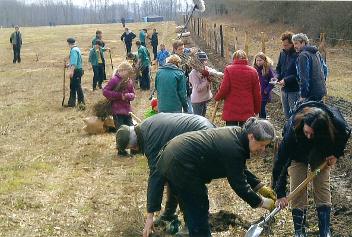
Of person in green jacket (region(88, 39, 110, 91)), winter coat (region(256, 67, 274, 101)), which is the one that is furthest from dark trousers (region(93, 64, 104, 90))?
winter coat (region(256, 67, 274, 101))

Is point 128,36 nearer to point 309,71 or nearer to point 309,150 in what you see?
point 309,71

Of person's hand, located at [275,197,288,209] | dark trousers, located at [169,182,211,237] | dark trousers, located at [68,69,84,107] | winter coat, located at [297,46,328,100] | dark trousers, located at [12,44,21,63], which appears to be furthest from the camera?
dark trousers, located at [12,44,21,63]

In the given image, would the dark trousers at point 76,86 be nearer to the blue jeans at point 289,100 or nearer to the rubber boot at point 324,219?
the blue jeans at point 289,100

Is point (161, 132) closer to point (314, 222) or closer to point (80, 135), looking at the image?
point (314, 222)

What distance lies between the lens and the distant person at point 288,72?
712 cm

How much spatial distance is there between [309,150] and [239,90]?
2389 mm

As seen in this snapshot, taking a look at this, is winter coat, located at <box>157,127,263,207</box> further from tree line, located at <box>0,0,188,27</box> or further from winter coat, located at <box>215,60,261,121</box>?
tree line, located at <box>0,0,188,27</box>

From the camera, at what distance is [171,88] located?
21.9 feet

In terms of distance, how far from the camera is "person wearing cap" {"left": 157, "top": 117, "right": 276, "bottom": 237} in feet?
11.8

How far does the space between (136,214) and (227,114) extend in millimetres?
2016

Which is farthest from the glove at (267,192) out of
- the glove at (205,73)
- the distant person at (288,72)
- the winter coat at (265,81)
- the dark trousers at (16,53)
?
the dark trousers at (16,53)

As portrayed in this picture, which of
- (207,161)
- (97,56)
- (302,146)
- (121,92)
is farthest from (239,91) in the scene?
(97,56)

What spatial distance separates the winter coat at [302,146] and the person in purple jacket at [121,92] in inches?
138

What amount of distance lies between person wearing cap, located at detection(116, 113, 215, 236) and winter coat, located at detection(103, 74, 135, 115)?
3.39 meters
